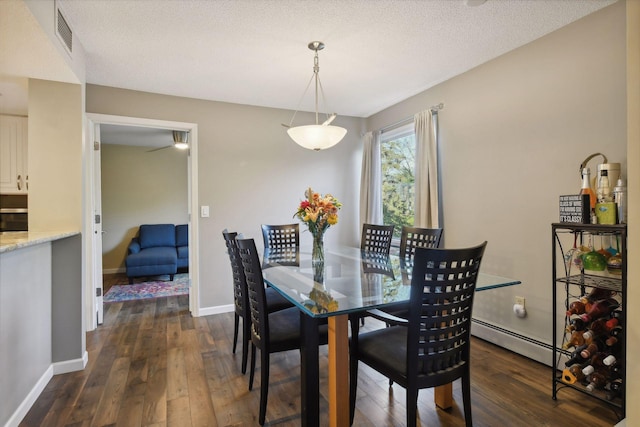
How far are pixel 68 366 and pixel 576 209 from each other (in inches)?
141

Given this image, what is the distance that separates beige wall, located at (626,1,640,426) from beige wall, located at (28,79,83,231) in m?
3.36

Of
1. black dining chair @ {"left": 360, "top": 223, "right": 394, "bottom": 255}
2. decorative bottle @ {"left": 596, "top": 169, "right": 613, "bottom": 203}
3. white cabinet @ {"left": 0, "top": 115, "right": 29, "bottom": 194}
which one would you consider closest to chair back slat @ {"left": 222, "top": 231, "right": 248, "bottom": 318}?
black dining chair @ {"left": 360, "top": 223, "right": 394, "bottom": 255}

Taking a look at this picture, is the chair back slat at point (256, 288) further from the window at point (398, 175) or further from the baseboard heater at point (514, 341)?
the window at point (398, 175)

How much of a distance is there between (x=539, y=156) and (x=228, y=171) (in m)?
3.04

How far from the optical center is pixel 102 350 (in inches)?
112

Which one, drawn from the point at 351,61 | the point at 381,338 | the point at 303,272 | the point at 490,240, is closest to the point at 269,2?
the point at 351,61

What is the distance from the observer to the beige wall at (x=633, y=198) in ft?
5.27

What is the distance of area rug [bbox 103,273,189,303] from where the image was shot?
455 centimetres

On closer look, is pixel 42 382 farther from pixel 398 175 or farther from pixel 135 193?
pixel 135 193

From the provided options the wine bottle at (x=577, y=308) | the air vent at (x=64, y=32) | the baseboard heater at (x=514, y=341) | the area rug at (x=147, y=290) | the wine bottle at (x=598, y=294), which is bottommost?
the area rug at (x=147, y=290)

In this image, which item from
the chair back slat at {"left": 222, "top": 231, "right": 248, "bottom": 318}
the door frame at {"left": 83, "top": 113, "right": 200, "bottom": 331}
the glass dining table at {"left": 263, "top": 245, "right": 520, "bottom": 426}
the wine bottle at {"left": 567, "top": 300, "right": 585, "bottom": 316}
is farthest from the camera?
the door frame at {"left": 83, "top": 113, "right": 200, "bottom": 331}

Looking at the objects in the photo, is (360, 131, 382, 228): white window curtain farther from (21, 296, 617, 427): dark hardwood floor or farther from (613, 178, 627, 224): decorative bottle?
(613, 178, 627, 224): decorative bottle

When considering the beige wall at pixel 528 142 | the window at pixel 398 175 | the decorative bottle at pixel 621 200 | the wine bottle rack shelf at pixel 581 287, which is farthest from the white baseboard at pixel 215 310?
the decorative bottle at pixel 621 200

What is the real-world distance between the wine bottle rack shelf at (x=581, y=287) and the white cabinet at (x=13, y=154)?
5.05 metres
